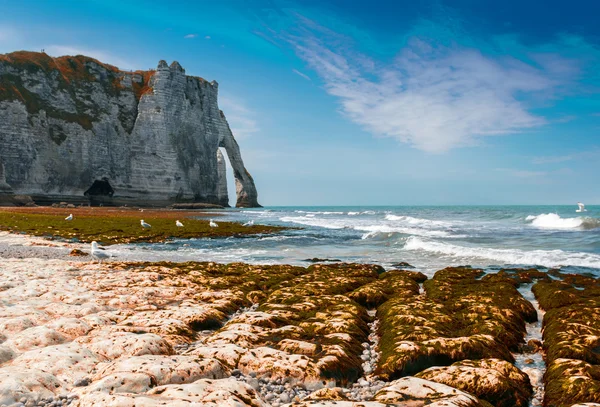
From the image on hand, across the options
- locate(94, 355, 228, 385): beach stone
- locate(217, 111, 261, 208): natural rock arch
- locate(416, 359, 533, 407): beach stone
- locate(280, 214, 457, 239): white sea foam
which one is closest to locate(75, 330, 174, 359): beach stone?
locate(94, 355, 228, 385): beach stone

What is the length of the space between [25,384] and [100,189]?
9096 centimetres

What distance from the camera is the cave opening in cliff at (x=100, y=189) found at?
278 ft

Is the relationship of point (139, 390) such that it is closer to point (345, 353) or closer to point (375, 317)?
point (345, 353)

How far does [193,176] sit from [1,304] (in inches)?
3596

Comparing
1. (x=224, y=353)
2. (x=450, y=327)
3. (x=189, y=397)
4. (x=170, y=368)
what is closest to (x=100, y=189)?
(x=224, y=353)

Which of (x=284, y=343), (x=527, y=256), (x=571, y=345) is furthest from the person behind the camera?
(x=527, y=256)

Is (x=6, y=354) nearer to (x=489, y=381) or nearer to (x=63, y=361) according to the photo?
(x=63, y=361)

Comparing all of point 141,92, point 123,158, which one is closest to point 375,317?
point 123,158

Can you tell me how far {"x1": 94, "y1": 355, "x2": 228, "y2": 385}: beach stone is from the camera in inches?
228

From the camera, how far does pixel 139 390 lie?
5430mm

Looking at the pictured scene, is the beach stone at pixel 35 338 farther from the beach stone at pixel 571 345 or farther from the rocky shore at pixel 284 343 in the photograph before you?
the beach stone at pixel 571 345

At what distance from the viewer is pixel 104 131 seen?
8562 cm

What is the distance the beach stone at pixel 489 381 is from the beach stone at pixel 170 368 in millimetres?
3629

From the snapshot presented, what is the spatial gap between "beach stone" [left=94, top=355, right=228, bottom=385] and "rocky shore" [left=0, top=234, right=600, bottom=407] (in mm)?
22
